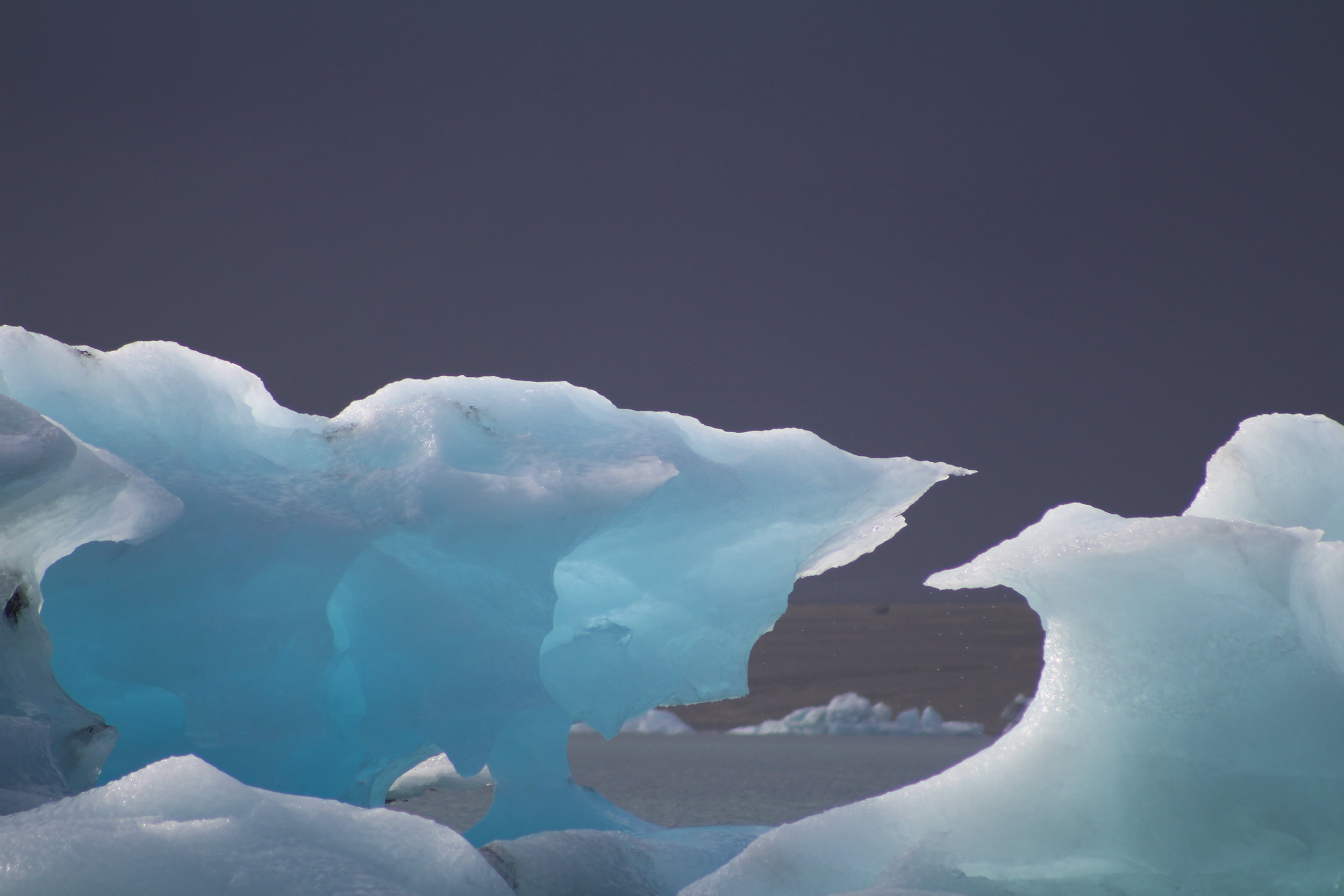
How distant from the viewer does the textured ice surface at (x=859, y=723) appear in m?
5.86

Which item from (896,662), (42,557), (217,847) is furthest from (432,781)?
(896,662)

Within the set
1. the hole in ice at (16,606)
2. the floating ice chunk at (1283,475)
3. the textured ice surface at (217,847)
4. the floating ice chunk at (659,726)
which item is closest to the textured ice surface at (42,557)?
the hole in ice at (16,606)

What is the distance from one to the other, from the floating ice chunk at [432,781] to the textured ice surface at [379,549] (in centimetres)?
121

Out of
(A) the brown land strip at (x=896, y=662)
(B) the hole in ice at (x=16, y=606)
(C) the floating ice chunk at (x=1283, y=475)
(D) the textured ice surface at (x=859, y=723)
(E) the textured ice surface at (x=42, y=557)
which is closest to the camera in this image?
(E) the textured ice surface at (x=42, y=557)

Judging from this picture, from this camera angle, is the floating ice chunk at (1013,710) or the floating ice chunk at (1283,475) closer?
the floating ice chunk at (1283,475)

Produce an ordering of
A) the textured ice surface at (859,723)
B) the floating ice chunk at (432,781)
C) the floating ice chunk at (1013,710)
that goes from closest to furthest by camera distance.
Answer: the floating ice chunk at (432,781) < the textured ice surface at (859,723) < the floating ice chunk at (1013,710)

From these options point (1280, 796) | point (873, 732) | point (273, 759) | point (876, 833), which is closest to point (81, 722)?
point (273, 759)

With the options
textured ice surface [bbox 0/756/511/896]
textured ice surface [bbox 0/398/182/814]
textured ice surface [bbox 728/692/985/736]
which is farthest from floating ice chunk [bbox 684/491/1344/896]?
textured ice surface [bbox 728/692/985/736]

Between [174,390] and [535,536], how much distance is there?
76 centimetres

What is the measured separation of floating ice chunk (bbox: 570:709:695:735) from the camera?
6531mm

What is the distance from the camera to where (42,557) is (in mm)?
1619

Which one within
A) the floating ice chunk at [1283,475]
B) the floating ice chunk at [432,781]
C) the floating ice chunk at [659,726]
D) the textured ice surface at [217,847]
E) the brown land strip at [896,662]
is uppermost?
the brown land strip at [896,662]

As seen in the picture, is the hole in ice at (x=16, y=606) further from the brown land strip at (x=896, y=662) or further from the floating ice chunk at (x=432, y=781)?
the brown land strip at (x=896, y=662)

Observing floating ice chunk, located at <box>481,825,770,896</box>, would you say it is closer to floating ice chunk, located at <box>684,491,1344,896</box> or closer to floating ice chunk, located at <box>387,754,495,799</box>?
floating ice chunk, located at <box>684,491,1344,896</box>
